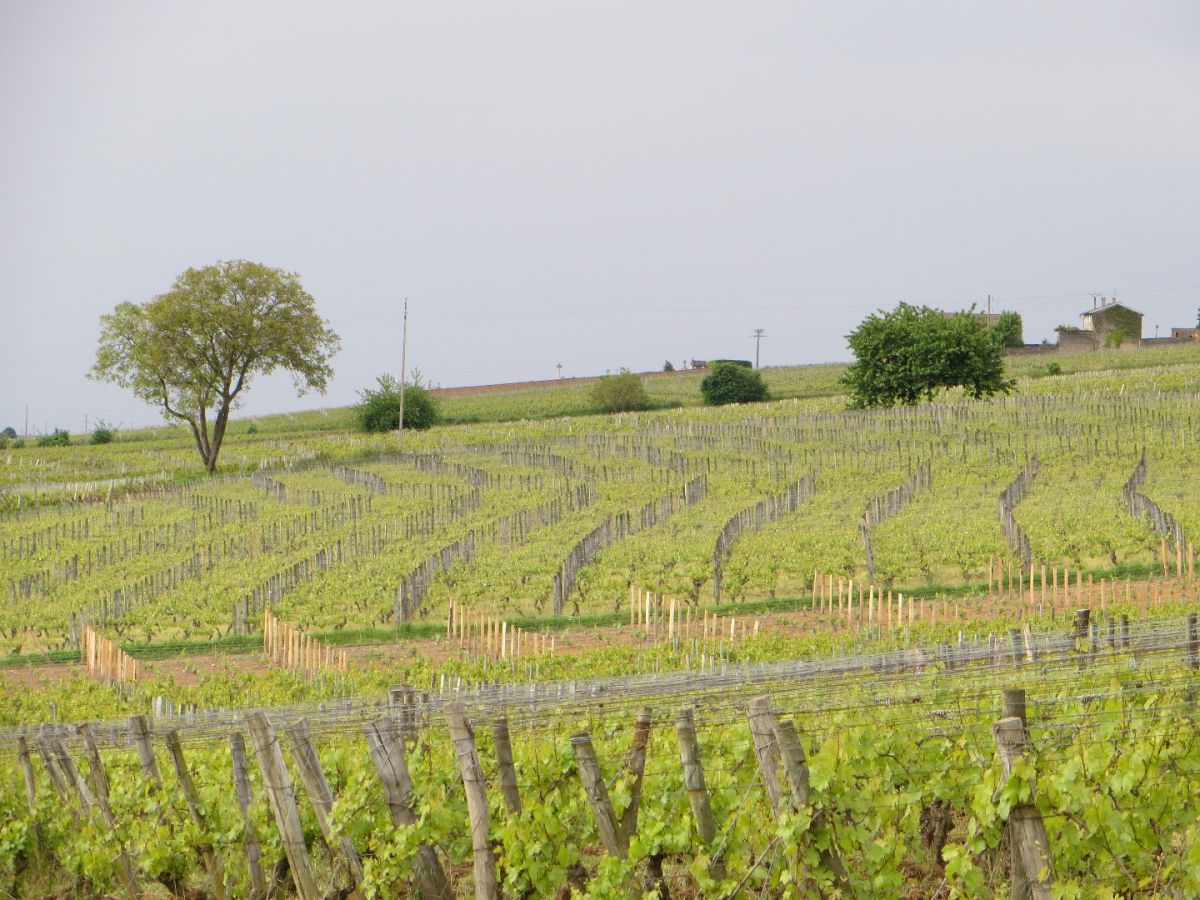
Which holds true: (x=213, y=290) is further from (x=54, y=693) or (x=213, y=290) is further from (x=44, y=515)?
(x=54, y=693)

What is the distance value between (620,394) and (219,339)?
27.6 m

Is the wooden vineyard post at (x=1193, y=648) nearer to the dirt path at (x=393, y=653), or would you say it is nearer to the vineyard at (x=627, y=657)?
the vineyard at (x=627, y=657)

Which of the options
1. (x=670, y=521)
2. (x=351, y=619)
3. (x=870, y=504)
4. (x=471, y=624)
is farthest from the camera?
(x=670, y=521)

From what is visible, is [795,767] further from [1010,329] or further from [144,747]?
[1010,329]

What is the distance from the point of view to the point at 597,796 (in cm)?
665

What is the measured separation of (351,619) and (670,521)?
1110 cm

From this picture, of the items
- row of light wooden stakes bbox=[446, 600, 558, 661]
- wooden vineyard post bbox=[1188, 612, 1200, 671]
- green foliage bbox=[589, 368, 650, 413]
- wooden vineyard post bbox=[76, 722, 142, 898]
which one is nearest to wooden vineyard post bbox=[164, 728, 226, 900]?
wooden vineyard post bbox=[76, 722, 142, 898]

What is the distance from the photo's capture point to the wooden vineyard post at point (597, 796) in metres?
6.55

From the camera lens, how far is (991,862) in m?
7.18

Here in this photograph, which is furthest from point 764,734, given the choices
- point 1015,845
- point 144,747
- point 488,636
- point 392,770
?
point 488,636

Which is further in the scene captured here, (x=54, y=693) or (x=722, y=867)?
(x=54, y=693)

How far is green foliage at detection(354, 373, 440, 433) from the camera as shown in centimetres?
7056

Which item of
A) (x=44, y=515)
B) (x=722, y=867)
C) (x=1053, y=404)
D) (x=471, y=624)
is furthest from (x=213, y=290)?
(x=722, y=867)

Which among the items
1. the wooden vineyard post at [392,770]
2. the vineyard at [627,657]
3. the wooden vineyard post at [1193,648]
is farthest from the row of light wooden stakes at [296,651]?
the wooden vineyard post at [1193,648]
